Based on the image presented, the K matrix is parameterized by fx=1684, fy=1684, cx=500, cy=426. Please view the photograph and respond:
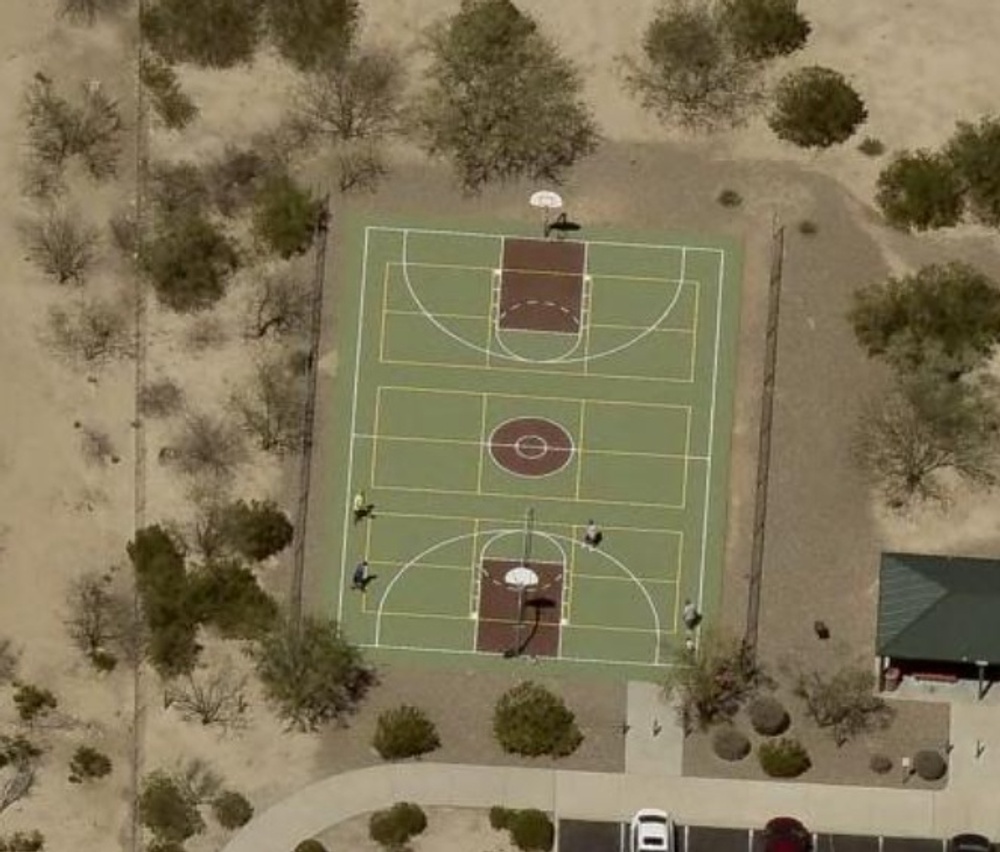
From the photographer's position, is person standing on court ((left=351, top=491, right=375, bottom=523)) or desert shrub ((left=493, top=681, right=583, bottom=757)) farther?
person standing on court ((left=351, top=491, right=375, bottom=523))

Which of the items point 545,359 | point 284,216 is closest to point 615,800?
point 545,359

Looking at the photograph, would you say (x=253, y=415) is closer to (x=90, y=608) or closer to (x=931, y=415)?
Result: (x=90, y=608)

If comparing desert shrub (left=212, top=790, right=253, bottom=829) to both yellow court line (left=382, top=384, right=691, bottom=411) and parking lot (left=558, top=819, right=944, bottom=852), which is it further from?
yellow court line (left=382, top=384, right=691, bottom=411)

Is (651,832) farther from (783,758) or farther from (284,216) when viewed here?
(284,216)

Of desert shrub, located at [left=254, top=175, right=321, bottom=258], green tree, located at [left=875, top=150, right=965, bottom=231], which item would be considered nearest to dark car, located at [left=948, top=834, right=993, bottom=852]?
green tree, located at [left=875, top=150, right=965, bottom=231]

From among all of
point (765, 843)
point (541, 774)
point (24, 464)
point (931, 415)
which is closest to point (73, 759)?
point (24, 464)
